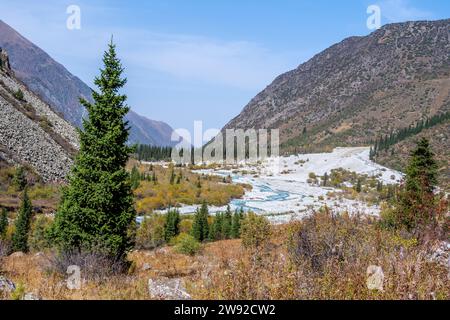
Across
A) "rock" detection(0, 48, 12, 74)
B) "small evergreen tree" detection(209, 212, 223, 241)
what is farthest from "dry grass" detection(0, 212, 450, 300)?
"rock" detection(0, 48, 12, 74)

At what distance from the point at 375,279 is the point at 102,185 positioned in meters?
7.85

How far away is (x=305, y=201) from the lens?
213 ft

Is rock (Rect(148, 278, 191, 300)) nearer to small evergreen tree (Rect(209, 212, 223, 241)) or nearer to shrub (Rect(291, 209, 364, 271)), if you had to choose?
shrub (Rect(291, 209, 364, 271))

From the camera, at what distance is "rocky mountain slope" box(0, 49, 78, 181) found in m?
48.9

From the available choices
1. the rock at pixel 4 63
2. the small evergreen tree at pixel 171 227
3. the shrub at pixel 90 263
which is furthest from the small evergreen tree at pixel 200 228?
the rock at pixel 4 63

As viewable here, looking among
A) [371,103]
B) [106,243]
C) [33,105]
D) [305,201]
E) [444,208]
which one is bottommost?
[305,201]

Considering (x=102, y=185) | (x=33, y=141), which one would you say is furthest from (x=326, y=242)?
(x=33, y=141)

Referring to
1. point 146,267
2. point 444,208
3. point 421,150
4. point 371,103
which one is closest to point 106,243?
point 146,267

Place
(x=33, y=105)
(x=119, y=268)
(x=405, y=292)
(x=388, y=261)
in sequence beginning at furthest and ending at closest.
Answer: (x=33, y=105) → (x=119, y=268) → (x=388, y=261) → (x=405, y=292)

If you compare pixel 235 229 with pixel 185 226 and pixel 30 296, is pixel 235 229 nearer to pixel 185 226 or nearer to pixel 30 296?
pixel 185 226

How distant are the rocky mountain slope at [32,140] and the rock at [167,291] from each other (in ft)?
144

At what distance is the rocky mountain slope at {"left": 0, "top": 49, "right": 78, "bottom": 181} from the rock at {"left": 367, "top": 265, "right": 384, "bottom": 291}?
1828 inches
